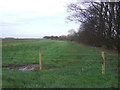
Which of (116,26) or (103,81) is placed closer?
(103,81)

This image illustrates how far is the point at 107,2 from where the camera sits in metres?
26.0

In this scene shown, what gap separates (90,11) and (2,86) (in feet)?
88.5

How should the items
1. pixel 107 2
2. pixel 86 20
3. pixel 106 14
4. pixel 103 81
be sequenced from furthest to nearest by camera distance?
pixel 86 20 → pixel 106 14 → pixel 107 2 → pixel 103 81

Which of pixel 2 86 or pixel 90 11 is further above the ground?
pixel 90 11

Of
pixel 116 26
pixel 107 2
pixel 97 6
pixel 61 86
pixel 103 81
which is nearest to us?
pixel 61 86

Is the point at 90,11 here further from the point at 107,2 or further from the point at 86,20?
the point at 107,2

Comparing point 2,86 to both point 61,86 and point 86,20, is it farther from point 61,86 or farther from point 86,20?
point 86,20

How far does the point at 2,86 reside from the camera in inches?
255

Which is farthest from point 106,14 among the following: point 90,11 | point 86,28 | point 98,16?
point 86,28

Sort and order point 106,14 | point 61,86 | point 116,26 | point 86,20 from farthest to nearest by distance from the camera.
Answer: point 86,20 → point 106,14 → point 116,26 → point 61,86

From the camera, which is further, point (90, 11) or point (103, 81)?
point (90, 11)

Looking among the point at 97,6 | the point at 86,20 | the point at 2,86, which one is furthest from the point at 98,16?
the point at 2,86

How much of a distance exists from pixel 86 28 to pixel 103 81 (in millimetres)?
26787

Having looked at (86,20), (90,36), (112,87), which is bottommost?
(112,87)
